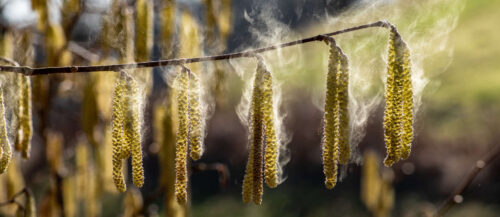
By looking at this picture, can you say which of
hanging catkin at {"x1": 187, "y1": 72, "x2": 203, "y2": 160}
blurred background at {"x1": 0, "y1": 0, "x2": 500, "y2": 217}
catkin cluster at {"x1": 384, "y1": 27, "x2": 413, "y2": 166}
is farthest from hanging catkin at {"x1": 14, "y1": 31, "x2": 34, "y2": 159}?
catkin cluster at {"x1": 384, "y1": 27, "x2": 413, "y2": 166}

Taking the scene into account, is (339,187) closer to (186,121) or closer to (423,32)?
(423,32)

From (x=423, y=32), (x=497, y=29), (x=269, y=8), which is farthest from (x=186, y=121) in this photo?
(x=497, y=29)

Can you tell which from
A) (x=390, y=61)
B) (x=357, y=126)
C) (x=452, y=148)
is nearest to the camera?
(x=390, y=61)

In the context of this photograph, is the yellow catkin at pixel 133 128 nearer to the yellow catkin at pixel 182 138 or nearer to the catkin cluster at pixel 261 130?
the yellow catkin at pixel 182 138

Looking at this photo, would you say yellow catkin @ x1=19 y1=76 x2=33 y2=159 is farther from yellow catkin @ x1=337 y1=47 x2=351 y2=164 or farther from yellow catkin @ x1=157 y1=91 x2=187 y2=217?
yellow catkin @ x1=337 y1=47 x2=351 y2=164

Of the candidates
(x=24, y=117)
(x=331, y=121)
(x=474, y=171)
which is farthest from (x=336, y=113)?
(x=474, y=171)

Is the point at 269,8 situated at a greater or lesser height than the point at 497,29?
lesser
